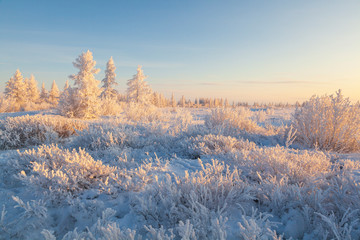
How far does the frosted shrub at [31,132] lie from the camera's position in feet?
17.0

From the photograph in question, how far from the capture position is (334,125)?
4.52 m

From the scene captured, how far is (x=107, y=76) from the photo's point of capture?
25.8 m

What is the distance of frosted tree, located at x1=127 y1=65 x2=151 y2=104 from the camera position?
24094mm


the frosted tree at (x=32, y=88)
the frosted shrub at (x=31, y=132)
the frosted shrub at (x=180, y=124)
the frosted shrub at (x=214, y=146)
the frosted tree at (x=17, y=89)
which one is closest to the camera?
the frosted shrub at (x=214, y=146)

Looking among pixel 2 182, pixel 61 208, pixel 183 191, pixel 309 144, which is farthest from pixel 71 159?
pixel 309 144

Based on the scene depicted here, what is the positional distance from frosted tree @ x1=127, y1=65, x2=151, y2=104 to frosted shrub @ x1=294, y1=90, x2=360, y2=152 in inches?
812

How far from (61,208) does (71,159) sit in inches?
35.5

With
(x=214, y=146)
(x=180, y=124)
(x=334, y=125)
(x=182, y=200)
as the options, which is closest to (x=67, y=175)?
(x=182, y=200)

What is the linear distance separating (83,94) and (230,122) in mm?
9720

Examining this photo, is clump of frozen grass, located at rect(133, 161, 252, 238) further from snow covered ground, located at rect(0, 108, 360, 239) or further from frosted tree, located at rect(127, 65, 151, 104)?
frosted tree, located at rect(127, 65, 151, 104)

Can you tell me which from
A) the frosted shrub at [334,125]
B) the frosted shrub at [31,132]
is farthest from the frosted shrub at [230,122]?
the frosted shrub at [31,132]

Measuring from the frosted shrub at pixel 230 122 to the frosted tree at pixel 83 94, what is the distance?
834 centimetres

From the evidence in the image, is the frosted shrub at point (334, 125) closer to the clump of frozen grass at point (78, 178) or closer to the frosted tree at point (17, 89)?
the clump of frozen grass at point (78, 178)

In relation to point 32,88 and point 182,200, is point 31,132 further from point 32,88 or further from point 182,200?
point 32,88
